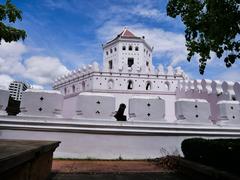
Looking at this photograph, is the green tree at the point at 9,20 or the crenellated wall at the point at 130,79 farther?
the crenellated wall at the point at 130,79

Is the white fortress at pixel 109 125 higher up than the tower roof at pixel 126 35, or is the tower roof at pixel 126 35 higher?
the tower roof at pixel 126 35

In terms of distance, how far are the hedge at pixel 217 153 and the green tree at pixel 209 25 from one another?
1571mm

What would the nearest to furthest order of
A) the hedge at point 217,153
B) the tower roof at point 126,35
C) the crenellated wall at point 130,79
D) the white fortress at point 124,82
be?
the hedge at point 217,153 < the white fortress at point 124,82 < the crenellated wall at point 130,79 < the tower roof at point 126,35

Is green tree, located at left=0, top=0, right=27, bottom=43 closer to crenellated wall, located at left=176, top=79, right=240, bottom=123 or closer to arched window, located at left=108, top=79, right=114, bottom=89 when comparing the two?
crenellated wall, located at left=176, top=79, right=240, bottom=123

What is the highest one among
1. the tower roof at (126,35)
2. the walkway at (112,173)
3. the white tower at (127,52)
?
the tower roof at (126,35)

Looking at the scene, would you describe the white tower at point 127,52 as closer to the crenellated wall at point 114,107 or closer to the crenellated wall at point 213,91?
the crenellated wall at point 213,91

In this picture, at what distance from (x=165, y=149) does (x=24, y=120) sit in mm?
4640

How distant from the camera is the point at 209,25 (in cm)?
466

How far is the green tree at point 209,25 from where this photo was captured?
422 centimetres

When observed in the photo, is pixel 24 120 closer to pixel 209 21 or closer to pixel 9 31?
pixel 9 31

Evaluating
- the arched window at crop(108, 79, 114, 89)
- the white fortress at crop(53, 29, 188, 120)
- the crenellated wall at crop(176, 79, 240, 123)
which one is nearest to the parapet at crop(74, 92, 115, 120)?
the crenellated wall at crop(176, 79, 240, 123)

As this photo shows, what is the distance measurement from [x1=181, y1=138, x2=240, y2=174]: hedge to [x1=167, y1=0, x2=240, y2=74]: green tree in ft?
5.15

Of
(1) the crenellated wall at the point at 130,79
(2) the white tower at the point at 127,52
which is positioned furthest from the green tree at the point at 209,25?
(2) the white tower at the point at 127,52

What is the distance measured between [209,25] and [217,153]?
2.56m
